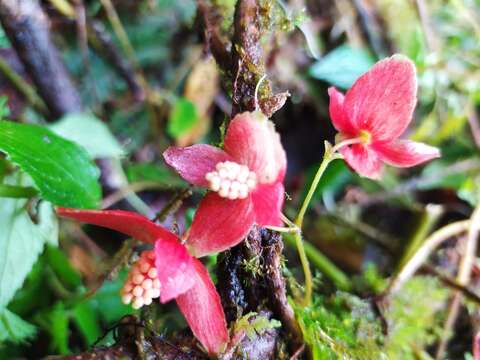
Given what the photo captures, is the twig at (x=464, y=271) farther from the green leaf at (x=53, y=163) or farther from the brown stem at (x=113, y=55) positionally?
the brown stem at (x=113, y=55)

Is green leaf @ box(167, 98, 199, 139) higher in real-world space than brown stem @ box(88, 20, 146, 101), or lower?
lower

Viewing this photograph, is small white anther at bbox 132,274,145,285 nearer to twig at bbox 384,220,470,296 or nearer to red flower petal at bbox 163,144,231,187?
red flower petal at bbox 163,144,231,187

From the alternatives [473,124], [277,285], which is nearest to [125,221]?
[277,285]

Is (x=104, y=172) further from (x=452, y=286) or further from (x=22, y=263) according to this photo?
(x=452, y=286)

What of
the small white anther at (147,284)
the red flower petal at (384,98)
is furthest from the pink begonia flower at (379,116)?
the small white anther at (147,284)

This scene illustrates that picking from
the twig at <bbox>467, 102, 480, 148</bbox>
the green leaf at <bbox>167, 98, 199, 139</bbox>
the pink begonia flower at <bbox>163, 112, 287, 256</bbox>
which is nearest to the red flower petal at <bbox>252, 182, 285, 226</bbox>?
the pink begonia flower at <bbox>163, 112, 287, 256</bbox>

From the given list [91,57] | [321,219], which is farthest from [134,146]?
[321,219]
